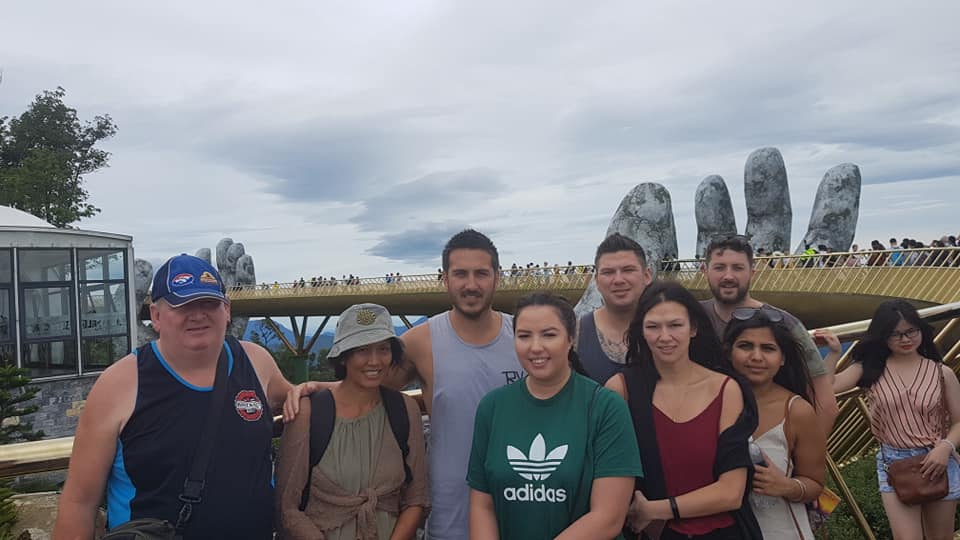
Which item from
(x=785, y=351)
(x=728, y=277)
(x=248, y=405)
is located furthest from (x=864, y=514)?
(x=248, y=405)

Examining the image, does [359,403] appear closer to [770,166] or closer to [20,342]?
[20,342]

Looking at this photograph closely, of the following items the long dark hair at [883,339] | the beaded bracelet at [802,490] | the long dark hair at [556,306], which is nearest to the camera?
the long dark hair at [556,306]

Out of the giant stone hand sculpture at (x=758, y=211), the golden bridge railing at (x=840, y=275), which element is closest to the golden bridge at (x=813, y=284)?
the golden bridge railing at (x=840, y=275)

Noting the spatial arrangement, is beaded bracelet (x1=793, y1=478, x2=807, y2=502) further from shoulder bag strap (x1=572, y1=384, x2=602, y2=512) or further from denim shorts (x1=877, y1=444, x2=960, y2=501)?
denim shorts (x1=877, y1=444, x2=960, y2=501)

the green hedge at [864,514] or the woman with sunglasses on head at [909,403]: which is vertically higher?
the woman with sunglasses on head at [909,403]

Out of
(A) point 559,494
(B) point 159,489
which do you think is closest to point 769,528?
(A) point 559,494

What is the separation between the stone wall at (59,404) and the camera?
52.3 feet

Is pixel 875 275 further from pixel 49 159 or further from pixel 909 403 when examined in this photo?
pixel 49 159

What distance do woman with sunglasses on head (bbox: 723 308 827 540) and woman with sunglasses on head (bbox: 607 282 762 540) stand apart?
0.11 m

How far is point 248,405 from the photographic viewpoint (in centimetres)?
217

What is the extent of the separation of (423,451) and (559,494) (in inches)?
23.3

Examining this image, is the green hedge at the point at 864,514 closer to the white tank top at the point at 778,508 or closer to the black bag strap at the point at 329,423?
the white tank top at the point at 778,508

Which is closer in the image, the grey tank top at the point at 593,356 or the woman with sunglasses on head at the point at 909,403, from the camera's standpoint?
the grey tank top at the point at 593,356

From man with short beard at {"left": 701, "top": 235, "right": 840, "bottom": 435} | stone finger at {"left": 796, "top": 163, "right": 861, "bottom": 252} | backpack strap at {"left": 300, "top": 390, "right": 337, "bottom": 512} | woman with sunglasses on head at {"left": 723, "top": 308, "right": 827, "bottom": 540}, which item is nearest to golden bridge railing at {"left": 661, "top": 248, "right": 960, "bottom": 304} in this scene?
stone finger at {"left": 796, "top": 163, "right": 861, "bottom": 252}
